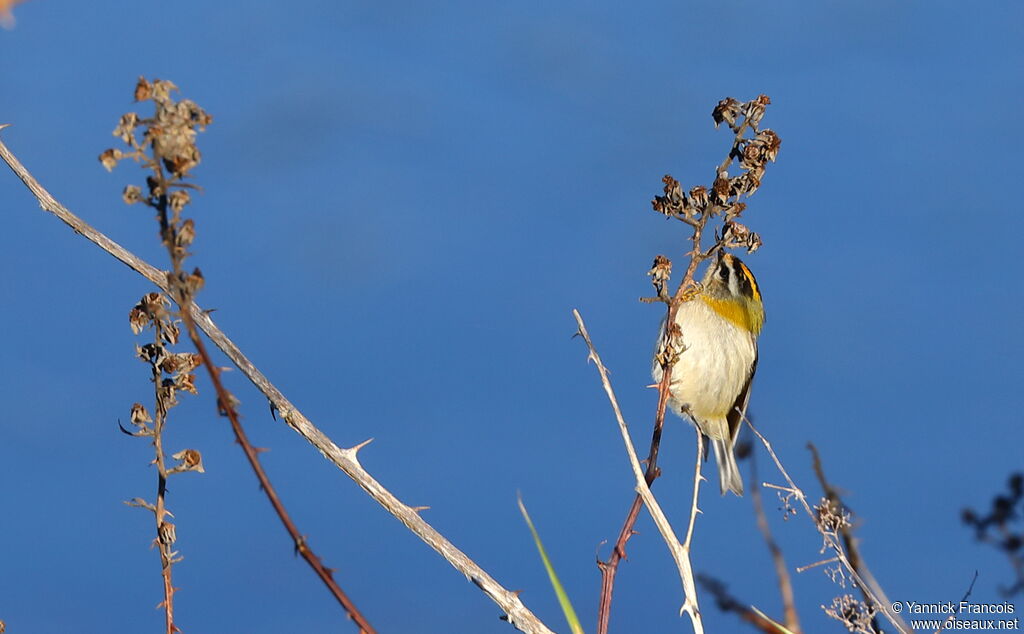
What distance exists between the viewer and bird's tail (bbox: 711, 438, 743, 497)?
4.10 metres

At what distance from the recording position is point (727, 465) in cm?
416

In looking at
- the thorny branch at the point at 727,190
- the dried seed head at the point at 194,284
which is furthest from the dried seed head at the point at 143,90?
the thorny branch at the point at 727,190

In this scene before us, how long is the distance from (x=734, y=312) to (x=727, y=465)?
0.72 metres

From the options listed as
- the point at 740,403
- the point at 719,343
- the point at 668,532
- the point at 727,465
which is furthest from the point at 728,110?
the point at 727,465

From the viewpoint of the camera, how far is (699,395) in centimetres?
375

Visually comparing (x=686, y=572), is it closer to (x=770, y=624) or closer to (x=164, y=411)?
(x=770, y=624)

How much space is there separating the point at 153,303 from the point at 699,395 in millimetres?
2509

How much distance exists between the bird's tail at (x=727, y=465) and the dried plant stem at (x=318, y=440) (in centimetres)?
279

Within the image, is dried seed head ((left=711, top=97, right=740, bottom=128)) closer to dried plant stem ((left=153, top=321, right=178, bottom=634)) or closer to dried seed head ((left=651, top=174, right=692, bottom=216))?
dried seed head ((left=651, top=174, right=692, bottom=216))

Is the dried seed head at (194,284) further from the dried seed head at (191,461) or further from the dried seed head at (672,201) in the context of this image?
the dried seed head at (672,201)

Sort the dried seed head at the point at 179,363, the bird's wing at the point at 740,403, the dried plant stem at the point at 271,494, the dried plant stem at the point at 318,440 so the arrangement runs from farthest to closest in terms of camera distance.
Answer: the bird's wing at the point at 740,403
the dried seed head at the point at 179,363
the dried plant stem at the point at 318,440
the dried plant stem at the point at 271,494

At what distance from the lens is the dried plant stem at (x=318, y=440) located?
1390 mm

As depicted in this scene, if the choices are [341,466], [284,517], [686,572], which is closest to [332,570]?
[284,517]

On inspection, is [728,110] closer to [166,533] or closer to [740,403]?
[166,533]
